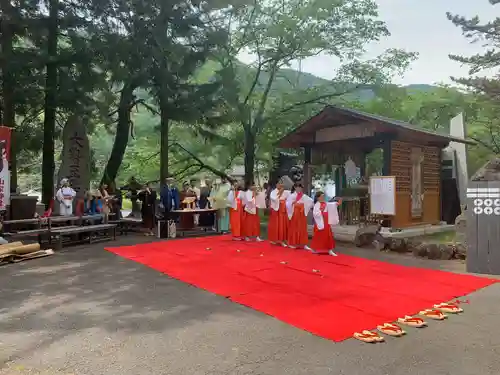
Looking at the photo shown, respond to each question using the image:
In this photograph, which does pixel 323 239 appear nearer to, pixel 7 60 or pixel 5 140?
pixel 5 140

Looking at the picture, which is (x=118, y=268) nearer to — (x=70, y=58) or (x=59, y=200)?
(x=59, y=200)

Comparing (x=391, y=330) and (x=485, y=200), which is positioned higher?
(x=485, y=200)

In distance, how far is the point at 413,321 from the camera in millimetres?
4297

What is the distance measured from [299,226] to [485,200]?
3.83 meters

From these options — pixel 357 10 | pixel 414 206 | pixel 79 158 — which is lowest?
pixel 414 206

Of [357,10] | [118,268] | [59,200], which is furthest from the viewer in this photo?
[357,10]

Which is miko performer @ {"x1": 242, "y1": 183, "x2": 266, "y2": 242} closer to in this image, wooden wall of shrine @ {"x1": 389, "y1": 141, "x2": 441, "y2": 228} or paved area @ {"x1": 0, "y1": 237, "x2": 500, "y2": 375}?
wooden wall of shrine @ {"x1": 389, "y1": 141, "x2": 441, "y2": 228}

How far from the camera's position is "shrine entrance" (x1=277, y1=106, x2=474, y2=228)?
10.9 metres

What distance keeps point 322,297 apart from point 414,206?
7544 millimetres

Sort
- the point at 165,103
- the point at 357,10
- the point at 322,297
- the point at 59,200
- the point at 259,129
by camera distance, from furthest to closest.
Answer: the point at 259,129 < the point at 357,10 < the point at 165,103 < the point at 59,200 < the point at 322,297

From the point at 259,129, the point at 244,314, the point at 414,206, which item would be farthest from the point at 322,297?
the point at 259,129

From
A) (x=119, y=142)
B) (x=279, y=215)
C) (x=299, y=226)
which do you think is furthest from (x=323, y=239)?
(x=119, y=142)

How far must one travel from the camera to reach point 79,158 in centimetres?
1258

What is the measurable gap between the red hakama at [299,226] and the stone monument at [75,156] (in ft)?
20.8
